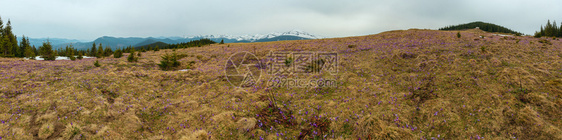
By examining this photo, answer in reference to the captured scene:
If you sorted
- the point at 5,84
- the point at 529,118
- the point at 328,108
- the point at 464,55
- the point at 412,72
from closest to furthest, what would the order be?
the point at 529,118
the point at 328,108
the point at 5,84
the point at 412,72
the point at 464,55

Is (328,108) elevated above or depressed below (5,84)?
below

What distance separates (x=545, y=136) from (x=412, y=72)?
21.4ft

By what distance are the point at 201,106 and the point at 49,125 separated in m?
4.98

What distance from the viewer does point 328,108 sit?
841 centimetres

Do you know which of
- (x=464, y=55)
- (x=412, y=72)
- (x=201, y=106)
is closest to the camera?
(x=201, y=106)

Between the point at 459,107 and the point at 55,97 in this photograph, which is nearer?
the point at 459,107

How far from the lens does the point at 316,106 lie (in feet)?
28.6

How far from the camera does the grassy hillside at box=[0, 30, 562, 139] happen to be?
6.46 m

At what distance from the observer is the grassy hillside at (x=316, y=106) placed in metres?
6.46

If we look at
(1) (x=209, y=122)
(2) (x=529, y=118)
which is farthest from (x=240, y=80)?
(2) (x=529, y=118)

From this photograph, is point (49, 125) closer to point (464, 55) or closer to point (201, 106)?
point (201, 106)

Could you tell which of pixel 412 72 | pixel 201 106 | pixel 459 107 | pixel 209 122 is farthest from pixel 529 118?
pixel 201 106

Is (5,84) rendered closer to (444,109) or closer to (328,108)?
(328,108)

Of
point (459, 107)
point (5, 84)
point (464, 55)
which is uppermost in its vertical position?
point (464, 55)
